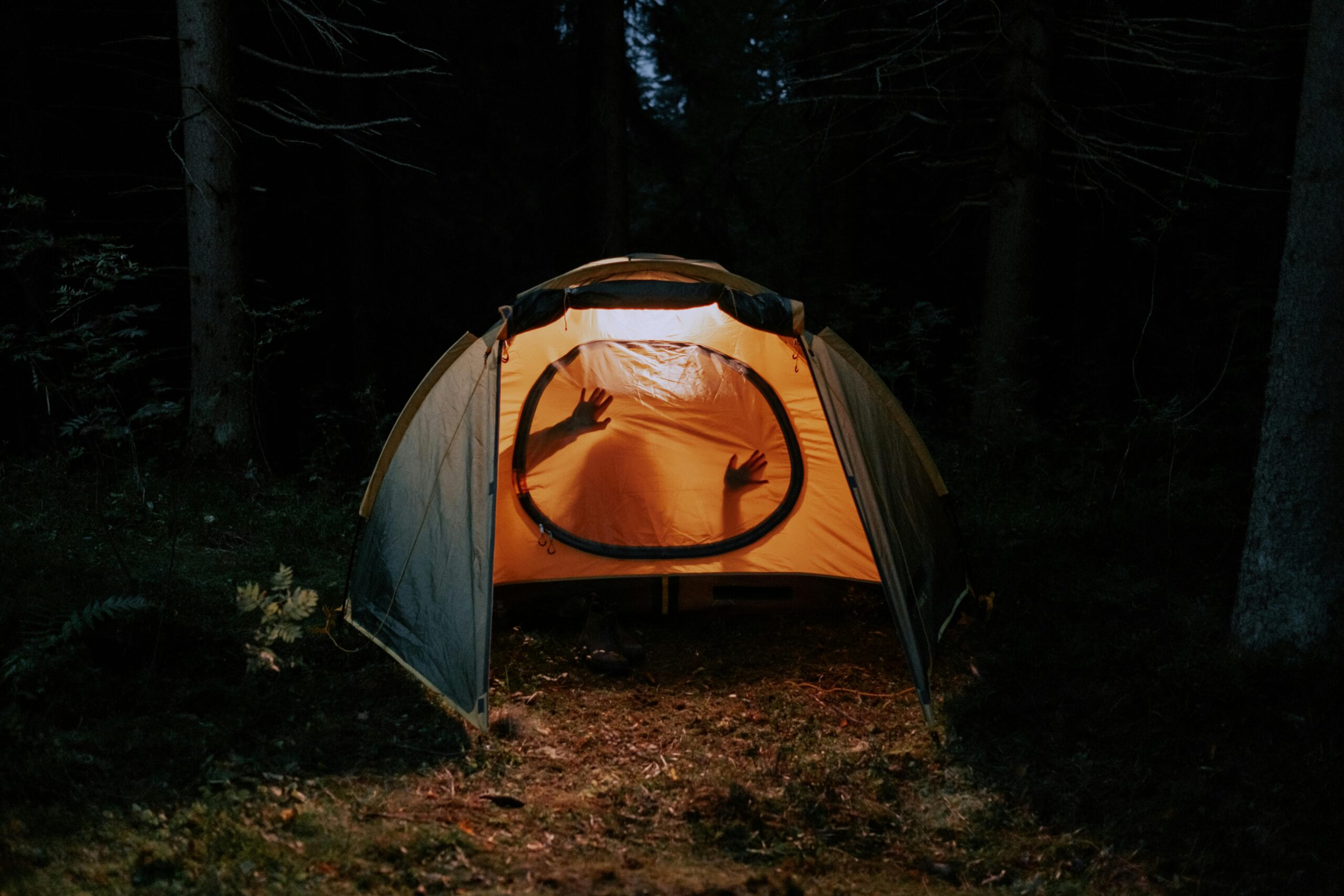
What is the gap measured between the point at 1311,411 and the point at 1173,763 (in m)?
1.69

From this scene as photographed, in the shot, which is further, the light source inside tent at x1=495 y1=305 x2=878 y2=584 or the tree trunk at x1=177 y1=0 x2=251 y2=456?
the tree trunk at x1=177 y1=0 x2=251 y2=456

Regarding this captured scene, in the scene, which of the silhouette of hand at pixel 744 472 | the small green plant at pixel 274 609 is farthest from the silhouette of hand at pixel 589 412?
the small green plant at pixel 274 609

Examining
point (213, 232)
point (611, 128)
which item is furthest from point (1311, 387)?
point (611, 128)

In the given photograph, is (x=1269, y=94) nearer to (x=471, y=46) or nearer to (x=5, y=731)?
(x=471, y=46)

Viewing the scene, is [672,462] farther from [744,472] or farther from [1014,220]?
[1014,220]

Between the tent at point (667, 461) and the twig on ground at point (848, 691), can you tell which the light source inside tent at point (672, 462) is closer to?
the tent at point (667, 461)

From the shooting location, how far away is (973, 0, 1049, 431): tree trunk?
745 cm

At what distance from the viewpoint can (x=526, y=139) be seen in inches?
641

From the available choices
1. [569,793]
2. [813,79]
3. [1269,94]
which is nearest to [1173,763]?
[569,793]

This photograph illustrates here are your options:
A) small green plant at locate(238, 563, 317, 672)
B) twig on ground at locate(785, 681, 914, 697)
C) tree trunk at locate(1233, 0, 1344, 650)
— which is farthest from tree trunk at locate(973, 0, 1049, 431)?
small green plant at locate(238, 563, 317, 672)

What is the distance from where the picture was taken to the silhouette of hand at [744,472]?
5.59 meters

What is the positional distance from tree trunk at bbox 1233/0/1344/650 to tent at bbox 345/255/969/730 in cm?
155

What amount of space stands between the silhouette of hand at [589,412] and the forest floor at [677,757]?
119 centimetres

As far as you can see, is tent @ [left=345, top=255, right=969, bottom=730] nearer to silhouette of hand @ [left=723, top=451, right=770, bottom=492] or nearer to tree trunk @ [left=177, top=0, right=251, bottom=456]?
silhouette of hand @ [left=723, top=451, right=770, bottom=492]
